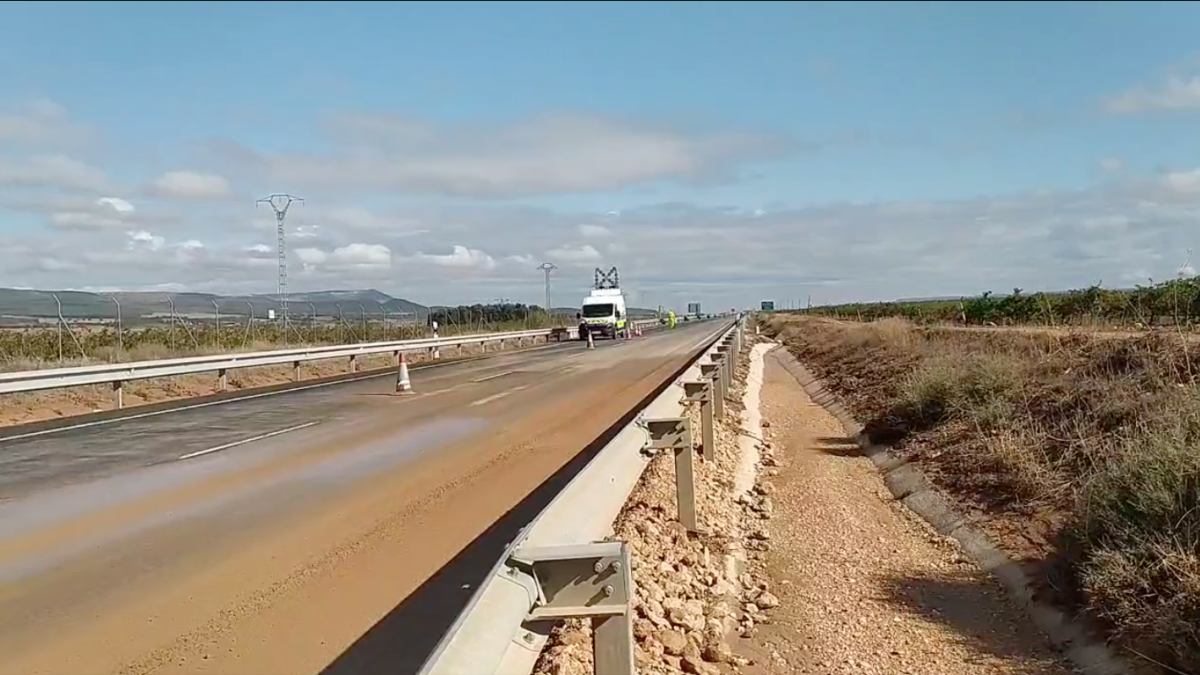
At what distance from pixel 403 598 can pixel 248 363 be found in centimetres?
2142

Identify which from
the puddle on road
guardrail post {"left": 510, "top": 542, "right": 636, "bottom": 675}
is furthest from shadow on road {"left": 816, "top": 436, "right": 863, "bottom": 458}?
guardrail post {"left": 510, "top": 542, "right": 636, "bottom": 675}

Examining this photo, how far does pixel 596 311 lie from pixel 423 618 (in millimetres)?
60816

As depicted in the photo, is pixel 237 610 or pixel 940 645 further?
pixel 940 645

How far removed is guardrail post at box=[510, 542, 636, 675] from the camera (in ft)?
13.0

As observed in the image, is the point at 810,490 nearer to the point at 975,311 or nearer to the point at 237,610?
the point at 237,610

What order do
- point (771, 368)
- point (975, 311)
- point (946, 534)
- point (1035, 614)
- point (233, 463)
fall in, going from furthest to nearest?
point (975, 311) → point (771, 368) → point (233, 463) → point (946, 534) → point (1035, 614)

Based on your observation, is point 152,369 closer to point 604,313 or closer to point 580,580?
point 580,580

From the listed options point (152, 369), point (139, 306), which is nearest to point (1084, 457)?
point (152, 369)

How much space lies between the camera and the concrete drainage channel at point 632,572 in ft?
12.3

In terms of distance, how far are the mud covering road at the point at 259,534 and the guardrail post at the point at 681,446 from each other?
1.38m

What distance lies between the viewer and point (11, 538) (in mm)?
8312

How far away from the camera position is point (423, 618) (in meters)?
5.97

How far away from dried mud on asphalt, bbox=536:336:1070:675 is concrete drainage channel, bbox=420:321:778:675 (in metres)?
0.02

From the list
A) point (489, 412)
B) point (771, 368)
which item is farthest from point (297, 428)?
point (771, 368)
